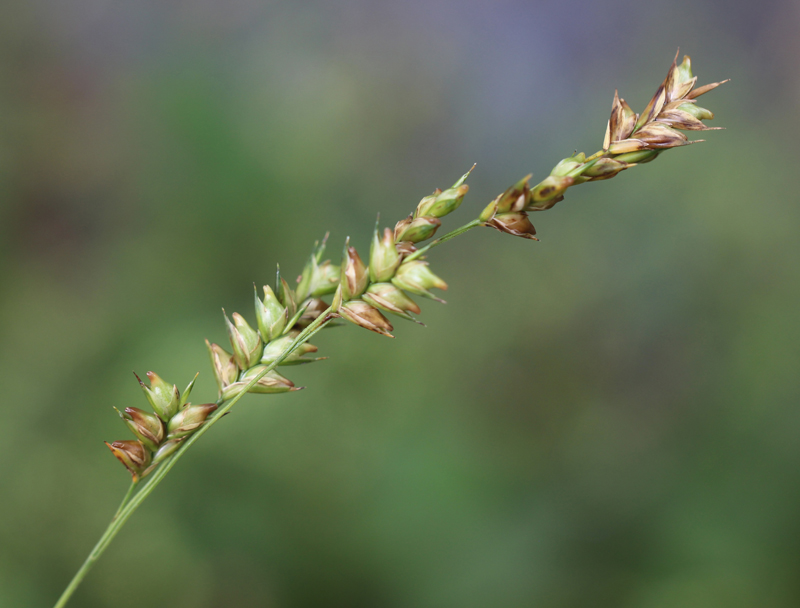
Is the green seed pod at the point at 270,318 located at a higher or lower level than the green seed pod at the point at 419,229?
lower

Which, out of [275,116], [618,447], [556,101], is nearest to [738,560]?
[618,447]

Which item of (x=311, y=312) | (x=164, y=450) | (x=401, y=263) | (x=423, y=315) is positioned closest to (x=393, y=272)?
(x=401, y=263)

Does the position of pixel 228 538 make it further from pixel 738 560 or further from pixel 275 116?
pixel 275 116

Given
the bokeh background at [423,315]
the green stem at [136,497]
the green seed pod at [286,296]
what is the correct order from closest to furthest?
the green stem at [136,497] < the green seed pod at [286,296] < the bokeh background at [423,315]

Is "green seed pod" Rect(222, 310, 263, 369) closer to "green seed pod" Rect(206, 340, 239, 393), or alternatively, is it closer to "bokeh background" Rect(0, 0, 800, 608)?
"green seed pod" Rect(206, 340, 239, 393)

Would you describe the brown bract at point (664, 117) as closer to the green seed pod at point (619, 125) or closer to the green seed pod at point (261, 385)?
the green seed pod at point (619, 125)

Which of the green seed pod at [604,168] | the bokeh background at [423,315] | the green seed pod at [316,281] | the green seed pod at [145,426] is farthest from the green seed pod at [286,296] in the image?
the bokeh background at [423,315]
